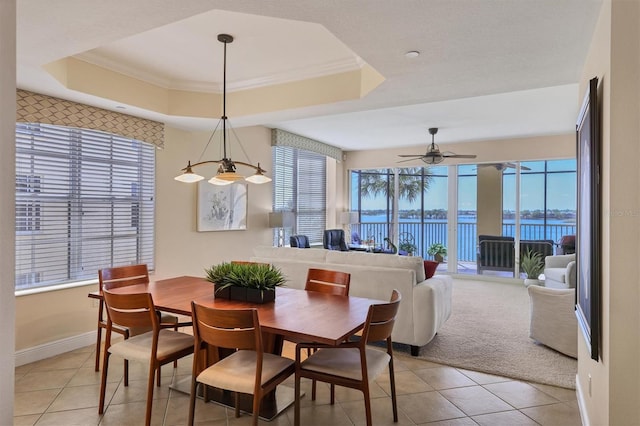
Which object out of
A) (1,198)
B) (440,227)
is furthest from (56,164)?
(440,227)

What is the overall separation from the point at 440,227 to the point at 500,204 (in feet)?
4.22

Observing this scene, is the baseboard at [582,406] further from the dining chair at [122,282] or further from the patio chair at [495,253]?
the patio chair at [495,253]

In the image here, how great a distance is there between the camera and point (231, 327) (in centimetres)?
209

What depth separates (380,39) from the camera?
7.93 feet

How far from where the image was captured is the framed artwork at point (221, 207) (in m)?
5.33

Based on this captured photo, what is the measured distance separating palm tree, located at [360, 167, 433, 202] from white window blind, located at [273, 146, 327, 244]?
3.95ft

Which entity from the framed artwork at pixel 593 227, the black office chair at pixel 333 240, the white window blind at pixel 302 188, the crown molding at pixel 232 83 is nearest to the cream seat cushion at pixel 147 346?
the framed artwork at pixel 593 227

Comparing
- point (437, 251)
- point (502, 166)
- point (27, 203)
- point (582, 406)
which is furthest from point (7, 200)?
point (502, 166)

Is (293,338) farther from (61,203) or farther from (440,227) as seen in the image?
(440,227)

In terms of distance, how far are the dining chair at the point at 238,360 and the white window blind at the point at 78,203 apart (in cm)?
245

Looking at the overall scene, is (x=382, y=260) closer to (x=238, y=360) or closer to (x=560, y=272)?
(x=238, y=360)

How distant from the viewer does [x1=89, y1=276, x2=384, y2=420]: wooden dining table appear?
217 cm

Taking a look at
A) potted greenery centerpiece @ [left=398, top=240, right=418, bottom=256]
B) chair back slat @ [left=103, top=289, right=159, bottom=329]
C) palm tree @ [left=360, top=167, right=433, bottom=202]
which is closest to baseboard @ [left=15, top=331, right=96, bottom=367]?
chair back slat @ [left=103, top=289, right=159, bottom=329]

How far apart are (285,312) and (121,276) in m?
1.88
